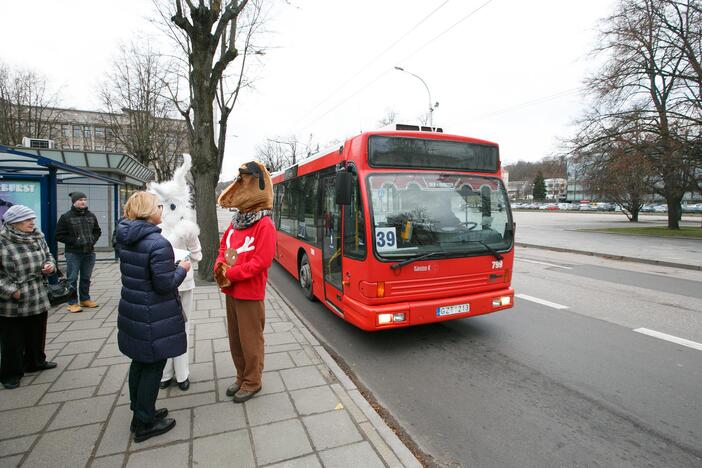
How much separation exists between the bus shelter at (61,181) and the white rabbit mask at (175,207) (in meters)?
3.49

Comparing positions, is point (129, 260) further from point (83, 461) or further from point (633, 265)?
point (633, 265)

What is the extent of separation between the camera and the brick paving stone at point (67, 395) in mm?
3135

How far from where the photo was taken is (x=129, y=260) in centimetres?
249

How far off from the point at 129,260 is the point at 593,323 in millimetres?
6280

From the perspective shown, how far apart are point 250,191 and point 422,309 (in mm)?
2470

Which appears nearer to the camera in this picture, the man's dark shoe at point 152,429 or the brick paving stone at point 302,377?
the man's dark shoe at point 152,429

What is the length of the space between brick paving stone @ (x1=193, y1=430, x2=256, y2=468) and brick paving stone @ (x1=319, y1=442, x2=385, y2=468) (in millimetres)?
496

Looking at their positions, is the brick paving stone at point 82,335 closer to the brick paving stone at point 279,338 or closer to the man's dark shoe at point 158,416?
the brick paving stone at point 279,338

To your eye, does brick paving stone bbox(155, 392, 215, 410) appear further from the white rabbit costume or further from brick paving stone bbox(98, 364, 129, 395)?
brick paving stone bbox(98, 364, 129, 395)

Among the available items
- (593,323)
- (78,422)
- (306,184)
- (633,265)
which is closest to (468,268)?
(593,323)

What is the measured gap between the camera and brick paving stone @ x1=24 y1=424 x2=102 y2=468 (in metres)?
2.40

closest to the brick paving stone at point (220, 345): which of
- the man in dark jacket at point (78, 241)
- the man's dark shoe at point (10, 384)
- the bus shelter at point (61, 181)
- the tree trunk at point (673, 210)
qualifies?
the man's dark shoe at point (10, 384)

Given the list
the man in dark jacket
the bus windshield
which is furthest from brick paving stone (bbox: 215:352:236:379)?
the man in dark jacket

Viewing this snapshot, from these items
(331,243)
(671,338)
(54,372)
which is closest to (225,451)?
(54,372)
